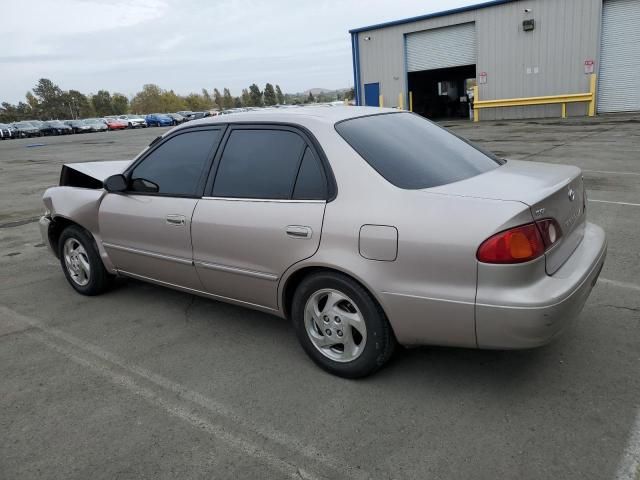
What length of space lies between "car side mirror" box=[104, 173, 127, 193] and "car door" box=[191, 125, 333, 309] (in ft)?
2.83

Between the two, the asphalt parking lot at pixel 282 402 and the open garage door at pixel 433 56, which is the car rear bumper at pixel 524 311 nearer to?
the asphalt parking lot at pixel 282 402

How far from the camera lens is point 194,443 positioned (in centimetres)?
273

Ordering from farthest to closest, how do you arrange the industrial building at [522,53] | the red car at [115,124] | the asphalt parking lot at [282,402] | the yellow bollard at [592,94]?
the red car at [115,124]
the yellow bollard at [592,94]
the industrial building at [522,53]
the asphalt parking lot at [282,402]

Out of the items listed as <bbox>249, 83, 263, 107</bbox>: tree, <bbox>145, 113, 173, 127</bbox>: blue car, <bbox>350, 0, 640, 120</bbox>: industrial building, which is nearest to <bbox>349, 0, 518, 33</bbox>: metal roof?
<bbox>350, 0, 640, 120</bbox>: industrial building

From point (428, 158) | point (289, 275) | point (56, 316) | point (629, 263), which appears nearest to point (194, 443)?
point (289, 275)

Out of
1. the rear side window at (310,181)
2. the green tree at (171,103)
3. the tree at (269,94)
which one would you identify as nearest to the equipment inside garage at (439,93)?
the rear side window at (310,181)

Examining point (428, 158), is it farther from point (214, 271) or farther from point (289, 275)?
point (214, 271)

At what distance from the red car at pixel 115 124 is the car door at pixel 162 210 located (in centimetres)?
5446

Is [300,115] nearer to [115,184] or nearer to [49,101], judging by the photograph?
[115,184]

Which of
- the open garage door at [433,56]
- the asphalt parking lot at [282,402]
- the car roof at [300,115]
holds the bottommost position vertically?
the asphalt parking lot at [282,402]

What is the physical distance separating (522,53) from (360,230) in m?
24.4

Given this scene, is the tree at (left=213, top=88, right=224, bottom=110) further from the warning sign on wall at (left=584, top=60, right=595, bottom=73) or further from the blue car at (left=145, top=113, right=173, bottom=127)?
the warning sign on wall at (left=584, top=60, right=595, bottom=73)

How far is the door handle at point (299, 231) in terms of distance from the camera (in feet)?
10.2

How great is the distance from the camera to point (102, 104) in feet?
344
